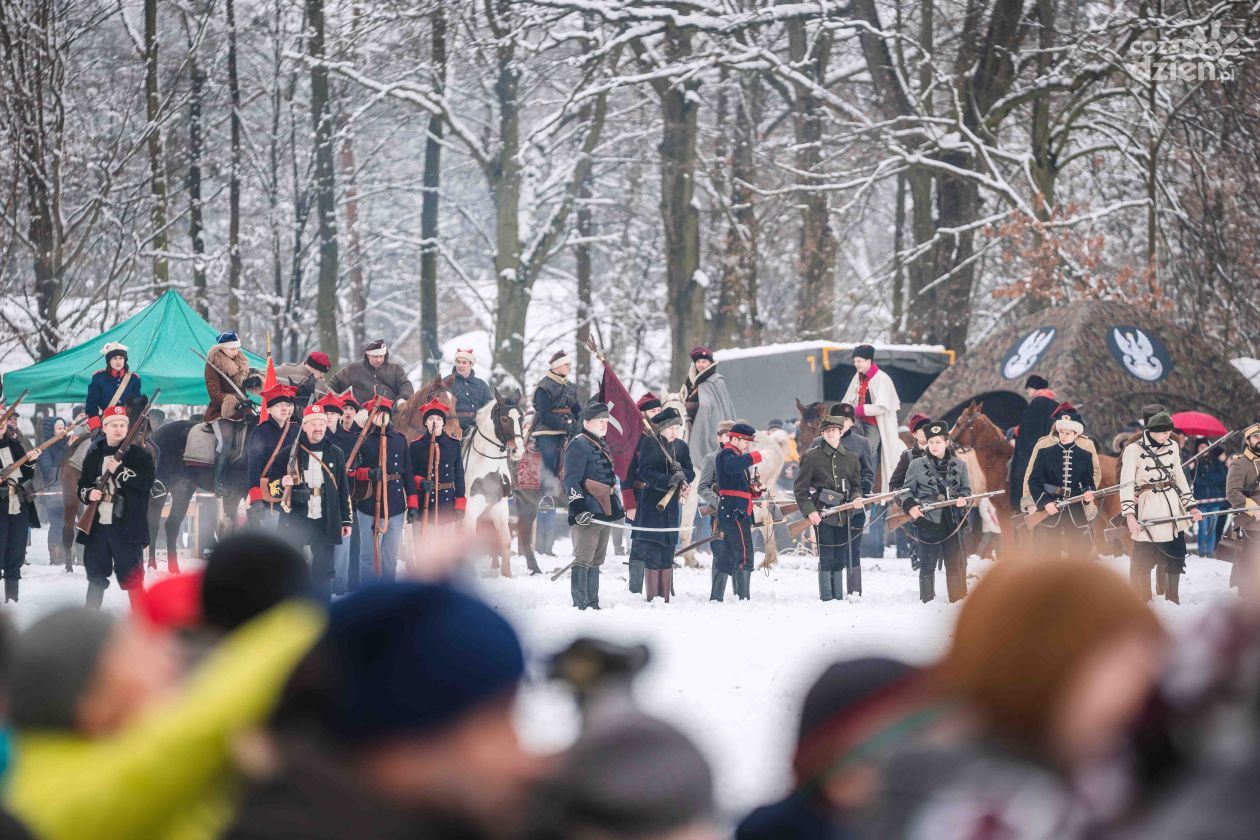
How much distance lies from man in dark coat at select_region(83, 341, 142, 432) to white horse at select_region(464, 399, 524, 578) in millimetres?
3482

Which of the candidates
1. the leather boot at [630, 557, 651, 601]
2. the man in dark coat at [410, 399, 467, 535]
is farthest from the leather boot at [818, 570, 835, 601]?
the man in dark coat at [410, 399, 467, 535]

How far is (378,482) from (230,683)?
12.8 m

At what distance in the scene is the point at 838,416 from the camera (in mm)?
15859

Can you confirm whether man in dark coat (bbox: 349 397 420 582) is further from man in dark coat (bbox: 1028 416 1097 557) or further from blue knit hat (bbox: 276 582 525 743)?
blue knit hat (bbox: 276 582 525 743)

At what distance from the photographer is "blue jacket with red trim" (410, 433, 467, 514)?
1572cm

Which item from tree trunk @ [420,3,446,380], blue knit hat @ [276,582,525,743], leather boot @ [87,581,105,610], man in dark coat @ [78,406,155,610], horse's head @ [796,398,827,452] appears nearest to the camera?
blue knit hat @ [276,582,525,743]

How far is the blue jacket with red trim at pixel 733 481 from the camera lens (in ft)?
48.8

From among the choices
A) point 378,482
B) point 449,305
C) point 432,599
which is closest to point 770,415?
point 378,482

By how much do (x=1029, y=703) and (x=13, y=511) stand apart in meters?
13.5

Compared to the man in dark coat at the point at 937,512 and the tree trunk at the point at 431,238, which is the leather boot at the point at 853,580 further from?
the tree trunk at the point at 431,238

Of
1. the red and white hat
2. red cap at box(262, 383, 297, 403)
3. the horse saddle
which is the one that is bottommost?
the horse saddle

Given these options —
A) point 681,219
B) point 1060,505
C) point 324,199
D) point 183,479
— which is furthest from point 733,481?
point 324,199

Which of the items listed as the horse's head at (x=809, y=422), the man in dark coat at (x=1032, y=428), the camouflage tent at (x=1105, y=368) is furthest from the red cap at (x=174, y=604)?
the camouflage tent at (x=1105, y=368)

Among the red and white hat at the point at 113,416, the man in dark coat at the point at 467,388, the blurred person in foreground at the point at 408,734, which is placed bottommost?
the blurred person in foreground at the point at 408,734
